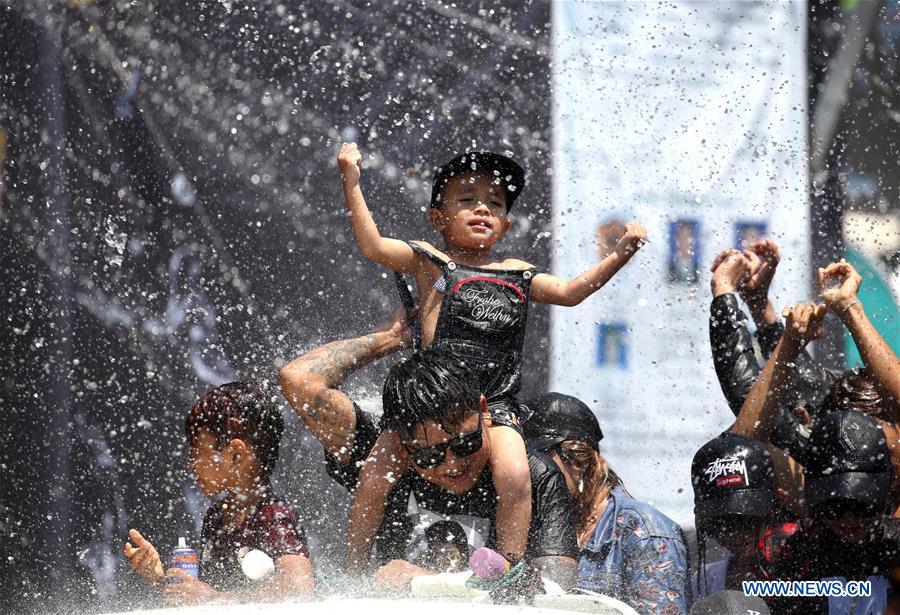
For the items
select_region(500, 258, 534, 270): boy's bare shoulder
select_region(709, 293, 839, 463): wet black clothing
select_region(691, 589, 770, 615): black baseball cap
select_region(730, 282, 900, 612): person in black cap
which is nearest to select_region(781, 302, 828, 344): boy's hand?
select_region(730, 282, 900, 612): person in black cap

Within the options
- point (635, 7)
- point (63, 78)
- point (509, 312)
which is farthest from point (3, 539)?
point (635, 7)

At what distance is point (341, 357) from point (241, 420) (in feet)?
1.12

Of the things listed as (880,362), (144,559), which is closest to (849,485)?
(880,362)

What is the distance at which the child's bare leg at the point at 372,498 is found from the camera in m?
3.20

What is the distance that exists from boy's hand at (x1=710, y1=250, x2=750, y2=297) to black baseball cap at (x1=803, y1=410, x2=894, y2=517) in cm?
86

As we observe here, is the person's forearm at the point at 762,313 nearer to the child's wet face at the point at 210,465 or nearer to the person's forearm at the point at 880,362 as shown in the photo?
the person's forearm at the point at 880,362

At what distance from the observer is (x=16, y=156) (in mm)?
5285

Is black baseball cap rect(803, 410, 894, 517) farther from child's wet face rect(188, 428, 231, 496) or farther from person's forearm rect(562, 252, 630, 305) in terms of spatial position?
child's wet face rect(188, 428, 231, 496)

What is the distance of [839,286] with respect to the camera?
3.55m

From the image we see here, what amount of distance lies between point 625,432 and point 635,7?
1.93 metres

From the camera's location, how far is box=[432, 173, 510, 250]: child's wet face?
3617mm

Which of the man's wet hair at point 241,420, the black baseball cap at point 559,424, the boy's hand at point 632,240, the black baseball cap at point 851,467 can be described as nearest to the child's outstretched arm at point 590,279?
the boy's hand at point 632,240

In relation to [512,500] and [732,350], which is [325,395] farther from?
[732,350]

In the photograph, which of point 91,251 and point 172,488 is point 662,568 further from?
point 91,251
